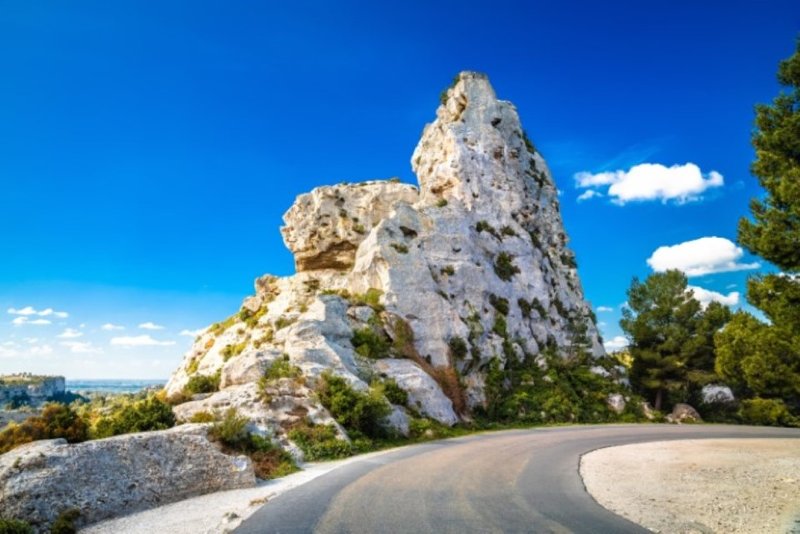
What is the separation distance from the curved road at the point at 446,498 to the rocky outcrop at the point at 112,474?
8.61ft

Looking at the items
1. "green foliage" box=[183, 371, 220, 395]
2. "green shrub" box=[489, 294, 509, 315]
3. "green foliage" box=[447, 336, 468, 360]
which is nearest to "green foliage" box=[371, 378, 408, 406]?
"green foliage" box=[183, 371, 220, 395]

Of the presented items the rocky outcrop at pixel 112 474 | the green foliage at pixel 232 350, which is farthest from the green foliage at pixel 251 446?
the green foliage at pixel 232 350

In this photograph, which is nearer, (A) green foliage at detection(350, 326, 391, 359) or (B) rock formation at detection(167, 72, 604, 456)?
(B) rock formation at detection(167, 72, 604, 456)

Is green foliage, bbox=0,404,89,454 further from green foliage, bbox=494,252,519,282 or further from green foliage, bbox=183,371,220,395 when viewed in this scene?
green foliage, bbox=494,252,519,282

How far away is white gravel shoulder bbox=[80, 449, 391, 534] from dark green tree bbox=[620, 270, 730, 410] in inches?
1627

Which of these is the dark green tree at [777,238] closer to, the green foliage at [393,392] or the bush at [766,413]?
the green foliage at [393,392]

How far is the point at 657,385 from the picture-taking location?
43469mm

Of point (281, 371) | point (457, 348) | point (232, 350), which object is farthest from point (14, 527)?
point (457, 348)

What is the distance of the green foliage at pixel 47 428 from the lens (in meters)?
12.5

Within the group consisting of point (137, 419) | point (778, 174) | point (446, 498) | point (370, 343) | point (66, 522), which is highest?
point (778, 174)

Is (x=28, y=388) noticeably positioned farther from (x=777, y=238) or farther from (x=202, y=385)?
(x=777, y=238)

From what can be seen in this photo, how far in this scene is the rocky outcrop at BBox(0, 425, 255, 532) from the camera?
9.39 m

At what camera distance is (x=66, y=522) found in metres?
9.24

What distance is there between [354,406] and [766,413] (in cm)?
3726
